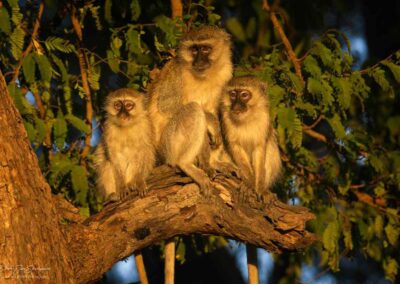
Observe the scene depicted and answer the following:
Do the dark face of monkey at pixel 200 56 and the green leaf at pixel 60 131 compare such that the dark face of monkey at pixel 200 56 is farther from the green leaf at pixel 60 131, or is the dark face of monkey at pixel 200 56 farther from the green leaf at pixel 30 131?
the green leaf at pixel 30 131

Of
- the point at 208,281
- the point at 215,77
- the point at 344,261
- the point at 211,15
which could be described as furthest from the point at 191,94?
the point at 344,261

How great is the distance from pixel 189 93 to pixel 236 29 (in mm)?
1987

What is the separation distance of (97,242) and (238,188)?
1.10 meters

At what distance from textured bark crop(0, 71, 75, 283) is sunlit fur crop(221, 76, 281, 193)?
178 centimetres

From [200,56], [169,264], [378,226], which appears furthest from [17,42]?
[378,226]

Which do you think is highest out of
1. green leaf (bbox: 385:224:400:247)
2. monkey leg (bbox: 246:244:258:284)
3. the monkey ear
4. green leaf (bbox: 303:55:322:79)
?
green leaf (bbox: 303:55:322:79)

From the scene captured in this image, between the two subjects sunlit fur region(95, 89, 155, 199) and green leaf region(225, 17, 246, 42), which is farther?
green leaf region(225, 17, 246, 42)

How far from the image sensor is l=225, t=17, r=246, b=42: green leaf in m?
7.54

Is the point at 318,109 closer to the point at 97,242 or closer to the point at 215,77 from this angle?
the point at 215,77

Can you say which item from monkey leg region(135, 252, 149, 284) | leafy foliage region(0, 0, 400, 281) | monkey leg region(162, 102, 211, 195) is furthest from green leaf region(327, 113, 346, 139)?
monkey leg region(135, 252, 149, 284)

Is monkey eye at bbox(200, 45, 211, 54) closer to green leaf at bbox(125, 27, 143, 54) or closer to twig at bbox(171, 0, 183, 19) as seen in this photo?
green leaf at bbox(125, 27, 143, 54)

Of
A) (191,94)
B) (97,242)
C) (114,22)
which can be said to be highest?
(114,22)

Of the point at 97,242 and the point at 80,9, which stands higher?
the point at 80,9

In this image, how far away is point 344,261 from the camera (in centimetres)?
1062
